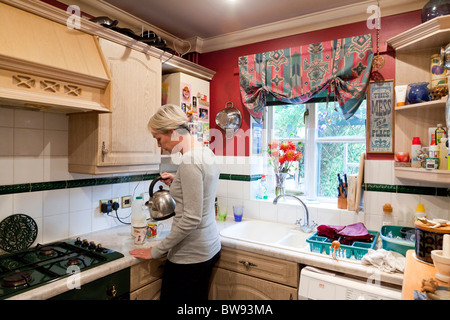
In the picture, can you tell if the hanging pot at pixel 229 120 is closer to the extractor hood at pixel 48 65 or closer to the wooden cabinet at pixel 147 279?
the extractor hood at pixel 48 65

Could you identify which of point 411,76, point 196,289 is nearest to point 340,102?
point 411,76

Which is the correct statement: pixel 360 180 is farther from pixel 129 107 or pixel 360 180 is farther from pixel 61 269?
pixel 61 269

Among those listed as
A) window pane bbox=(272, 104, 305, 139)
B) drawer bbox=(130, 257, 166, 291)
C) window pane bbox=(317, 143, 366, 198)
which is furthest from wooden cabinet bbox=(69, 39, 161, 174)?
window pane bbox=(317, 143, 366, 198)

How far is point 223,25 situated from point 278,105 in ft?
2.66

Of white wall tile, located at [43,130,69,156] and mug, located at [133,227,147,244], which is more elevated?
white wall tile, located at [43,130,69,156]

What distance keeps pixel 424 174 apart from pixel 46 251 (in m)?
2.13

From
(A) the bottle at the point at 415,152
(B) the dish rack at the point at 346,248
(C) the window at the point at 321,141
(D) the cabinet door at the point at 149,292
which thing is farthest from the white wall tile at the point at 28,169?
(A) the bottle at the point at 415,152

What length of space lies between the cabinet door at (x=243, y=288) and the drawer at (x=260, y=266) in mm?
29

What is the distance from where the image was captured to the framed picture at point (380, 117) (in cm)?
194

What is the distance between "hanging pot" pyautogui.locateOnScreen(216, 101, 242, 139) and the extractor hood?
1149mm

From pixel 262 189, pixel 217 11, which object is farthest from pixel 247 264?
pixel 217 11

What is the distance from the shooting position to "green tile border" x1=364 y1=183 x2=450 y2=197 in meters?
1.80

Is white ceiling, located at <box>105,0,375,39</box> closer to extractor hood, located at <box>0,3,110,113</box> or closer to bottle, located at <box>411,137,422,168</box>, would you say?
extractor hood, located at <box>0,3,110,113</box>

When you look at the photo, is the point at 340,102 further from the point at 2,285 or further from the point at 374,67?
the point at 2,285
